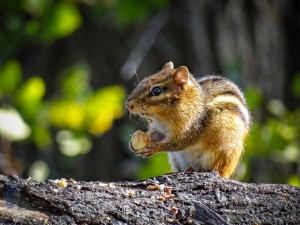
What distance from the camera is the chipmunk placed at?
181 inches

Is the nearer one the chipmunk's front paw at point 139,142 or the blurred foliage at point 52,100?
the chipmunk's front paw at point 139,142

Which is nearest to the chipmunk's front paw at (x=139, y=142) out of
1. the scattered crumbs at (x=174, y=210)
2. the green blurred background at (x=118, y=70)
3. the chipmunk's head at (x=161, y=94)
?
the chipmunk's head at (x=161, y=94)

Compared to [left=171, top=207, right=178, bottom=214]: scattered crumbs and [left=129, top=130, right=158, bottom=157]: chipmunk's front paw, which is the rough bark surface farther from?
[left=129, top=130, right=158, bottom=157]: chipmunk's front paw

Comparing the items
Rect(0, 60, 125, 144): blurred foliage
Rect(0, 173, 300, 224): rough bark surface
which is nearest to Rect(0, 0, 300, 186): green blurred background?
Rect(0, 60, 125, 144): blurred foliage

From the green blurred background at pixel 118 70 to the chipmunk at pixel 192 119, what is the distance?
56.7 inches

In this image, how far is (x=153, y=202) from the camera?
3.49 metres

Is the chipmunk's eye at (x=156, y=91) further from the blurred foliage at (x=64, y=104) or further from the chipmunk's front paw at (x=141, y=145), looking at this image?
the blurred foliage at (x=64, y=104)

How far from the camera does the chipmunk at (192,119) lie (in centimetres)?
459

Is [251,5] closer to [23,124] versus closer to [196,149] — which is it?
[23,124]

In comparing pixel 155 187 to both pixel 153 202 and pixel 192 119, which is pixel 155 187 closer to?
pixel 153 202

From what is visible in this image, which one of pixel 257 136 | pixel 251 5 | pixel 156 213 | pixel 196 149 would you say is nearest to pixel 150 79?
pixel 196 149

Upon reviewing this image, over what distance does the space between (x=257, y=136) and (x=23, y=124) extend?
6.65 ft

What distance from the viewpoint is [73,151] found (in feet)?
23.5

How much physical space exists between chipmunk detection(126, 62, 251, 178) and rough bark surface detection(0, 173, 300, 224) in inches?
29.0
